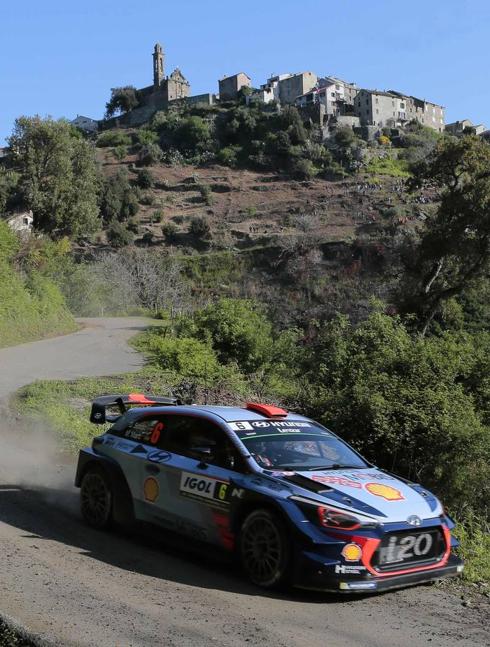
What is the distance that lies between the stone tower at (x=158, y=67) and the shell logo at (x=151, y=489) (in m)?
160

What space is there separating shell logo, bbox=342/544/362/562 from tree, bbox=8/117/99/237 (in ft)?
128

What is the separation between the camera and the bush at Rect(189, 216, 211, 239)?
82.4m

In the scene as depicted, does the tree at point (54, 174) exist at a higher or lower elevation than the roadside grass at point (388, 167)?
lower

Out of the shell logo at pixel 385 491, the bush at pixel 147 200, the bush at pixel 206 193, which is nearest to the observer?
the shell logo at pixel 385 491

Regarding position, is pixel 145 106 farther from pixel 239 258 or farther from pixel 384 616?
pixel 384 616

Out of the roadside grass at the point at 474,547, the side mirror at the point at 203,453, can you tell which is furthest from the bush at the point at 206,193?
the side mirror at the point at 203,453

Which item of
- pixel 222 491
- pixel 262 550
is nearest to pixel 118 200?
pixel 222 491

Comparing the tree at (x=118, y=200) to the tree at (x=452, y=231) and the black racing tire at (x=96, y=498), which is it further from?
the black racing tire at (x=96, y=498)

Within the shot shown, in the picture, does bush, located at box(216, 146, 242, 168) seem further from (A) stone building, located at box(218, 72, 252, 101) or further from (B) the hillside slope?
(B) the hillside slope

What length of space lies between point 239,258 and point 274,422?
64905 mm

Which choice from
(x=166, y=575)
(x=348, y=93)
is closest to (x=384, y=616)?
(x=166, y=575)

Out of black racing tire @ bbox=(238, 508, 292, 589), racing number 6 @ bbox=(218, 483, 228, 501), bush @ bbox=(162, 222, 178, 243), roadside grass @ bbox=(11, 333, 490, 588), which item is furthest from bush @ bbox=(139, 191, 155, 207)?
black racing tire @ bbox=(238, 508, 292, 589)

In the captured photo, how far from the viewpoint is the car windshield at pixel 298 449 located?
672 cm

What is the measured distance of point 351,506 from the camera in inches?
231
